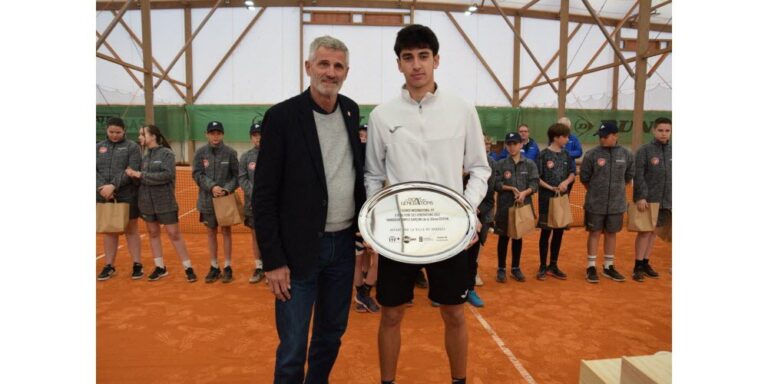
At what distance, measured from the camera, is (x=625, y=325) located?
3.91m

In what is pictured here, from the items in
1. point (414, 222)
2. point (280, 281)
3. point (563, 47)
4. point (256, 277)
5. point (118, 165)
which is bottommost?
point (256, 277)

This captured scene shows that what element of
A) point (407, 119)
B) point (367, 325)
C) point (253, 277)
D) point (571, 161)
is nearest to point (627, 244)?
point (571, 161)

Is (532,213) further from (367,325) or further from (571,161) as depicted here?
(367,325)

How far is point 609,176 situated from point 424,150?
12.6 feet

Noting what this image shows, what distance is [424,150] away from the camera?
2.15m

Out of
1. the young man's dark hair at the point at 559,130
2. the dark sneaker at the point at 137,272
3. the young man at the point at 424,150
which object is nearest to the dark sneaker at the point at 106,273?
the dark sneaker at the point at 137,272

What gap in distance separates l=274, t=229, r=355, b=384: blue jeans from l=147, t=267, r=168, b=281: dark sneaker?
12.2 ft

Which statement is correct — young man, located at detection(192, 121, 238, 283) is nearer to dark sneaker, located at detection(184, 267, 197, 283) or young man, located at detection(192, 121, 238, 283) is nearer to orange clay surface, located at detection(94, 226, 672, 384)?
dark sneaker, located at detection(184, 267, 197, 283)

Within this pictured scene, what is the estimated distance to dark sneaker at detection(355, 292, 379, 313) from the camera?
4184 mm

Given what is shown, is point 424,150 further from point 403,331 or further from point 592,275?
point 592,275

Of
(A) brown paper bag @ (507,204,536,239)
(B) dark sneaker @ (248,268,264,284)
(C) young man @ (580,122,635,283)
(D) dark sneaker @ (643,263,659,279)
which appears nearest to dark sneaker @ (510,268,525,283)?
(A) brown paper bag @ (507,204,536,239)

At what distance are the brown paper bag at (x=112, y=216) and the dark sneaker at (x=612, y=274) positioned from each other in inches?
226

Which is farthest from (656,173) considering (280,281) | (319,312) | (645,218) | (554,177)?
(280,281)

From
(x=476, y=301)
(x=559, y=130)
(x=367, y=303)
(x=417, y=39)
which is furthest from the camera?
(x=559, y=130)
